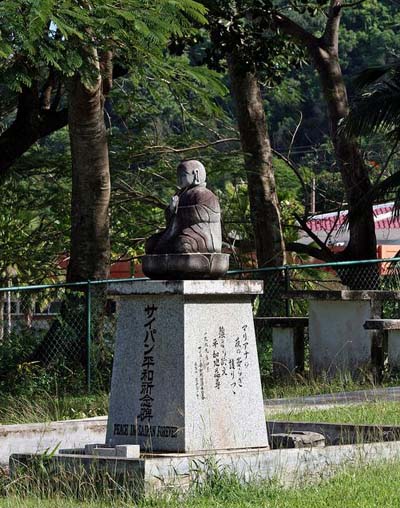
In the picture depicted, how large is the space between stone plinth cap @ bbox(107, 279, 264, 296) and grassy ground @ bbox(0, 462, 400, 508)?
1.70m

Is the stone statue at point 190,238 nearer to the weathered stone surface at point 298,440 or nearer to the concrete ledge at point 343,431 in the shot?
the weathered stone surface at point 298,440

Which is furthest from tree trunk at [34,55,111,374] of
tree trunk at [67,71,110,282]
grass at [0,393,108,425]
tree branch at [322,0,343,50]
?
tree branch at [322,0,343,50]

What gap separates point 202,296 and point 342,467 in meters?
1.70

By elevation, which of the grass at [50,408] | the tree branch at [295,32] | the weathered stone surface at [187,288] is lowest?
the grass at [50,408]

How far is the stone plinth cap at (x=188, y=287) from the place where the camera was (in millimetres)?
8781

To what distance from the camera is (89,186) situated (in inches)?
674

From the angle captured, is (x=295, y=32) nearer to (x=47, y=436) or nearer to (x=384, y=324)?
(x=384, y=324)

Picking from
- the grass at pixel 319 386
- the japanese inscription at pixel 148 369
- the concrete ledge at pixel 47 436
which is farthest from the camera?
the grass at pixel 319 386

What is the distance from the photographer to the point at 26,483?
319 inches

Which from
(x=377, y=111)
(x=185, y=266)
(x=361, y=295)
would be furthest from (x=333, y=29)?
(x=185, y=266)

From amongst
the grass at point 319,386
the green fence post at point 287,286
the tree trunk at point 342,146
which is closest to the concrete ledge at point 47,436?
the grass at point 319,386

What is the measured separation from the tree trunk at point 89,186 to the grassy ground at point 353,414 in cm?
594

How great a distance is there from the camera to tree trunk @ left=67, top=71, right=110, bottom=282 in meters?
16.7

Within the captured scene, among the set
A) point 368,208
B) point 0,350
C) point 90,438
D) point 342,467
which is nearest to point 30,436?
point 90,438
